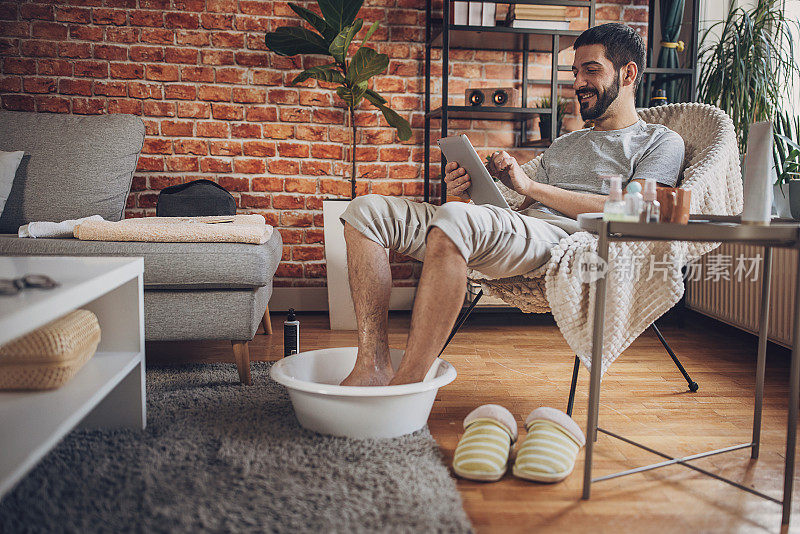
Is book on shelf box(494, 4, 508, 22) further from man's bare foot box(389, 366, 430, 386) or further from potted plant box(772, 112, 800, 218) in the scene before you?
man's bare foot box(389, 366, 430, 386)

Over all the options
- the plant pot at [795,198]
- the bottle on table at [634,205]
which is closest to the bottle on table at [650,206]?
the bottle on table at [634,205]

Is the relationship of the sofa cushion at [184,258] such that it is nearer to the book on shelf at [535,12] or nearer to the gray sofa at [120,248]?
the gray sofa at [120,248]

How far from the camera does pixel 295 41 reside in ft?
8.87

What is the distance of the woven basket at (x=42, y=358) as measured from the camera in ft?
3.81

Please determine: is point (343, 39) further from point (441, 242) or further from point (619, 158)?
point (441, 242)

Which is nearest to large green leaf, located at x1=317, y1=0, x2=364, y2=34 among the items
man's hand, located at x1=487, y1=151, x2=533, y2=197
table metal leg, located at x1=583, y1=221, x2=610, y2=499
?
man's hand, located at x1=487, y1=151, x2=533, y2=197

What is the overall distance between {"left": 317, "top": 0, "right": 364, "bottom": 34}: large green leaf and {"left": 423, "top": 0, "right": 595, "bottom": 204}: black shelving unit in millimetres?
390

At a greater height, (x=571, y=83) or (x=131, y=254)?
(x=571, y=83)

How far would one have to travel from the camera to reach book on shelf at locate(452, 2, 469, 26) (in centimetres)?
271

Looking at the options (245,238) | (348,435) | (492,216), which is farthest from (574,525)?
(245,238)

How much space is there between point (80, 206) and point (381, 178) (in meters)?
1.40

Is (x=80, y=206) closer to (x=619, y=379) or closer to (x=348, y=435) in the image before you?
(x=348, y=435)

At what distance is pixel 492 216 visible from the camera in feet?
4.88

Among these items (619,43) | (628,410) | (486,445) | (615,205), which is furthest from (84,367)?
(619,43)
